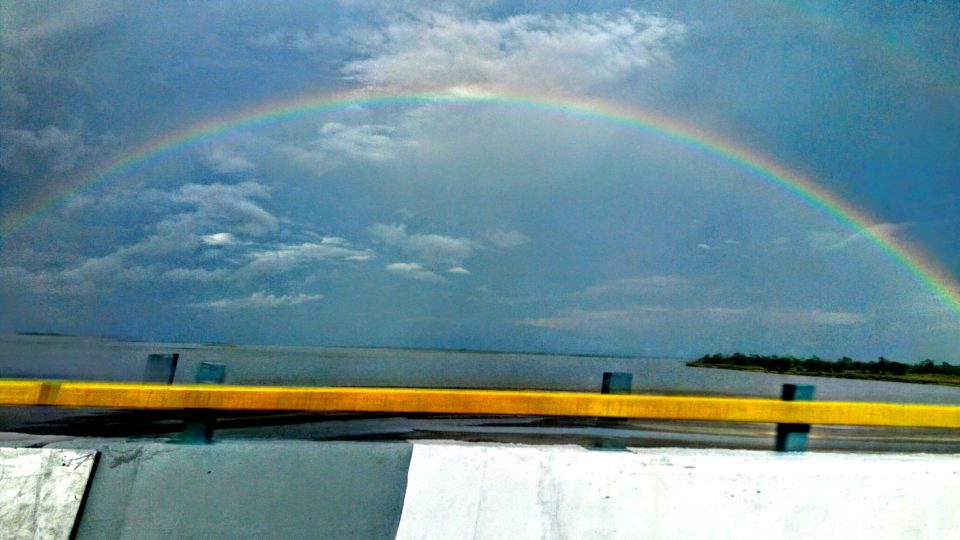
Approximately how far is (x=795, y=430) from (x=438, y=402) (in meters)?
2.00

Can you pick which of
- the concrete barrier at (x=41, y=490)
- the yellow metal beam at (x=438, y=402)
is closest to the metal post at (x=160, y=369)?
the yellow metal beam at (x=438, y=402)

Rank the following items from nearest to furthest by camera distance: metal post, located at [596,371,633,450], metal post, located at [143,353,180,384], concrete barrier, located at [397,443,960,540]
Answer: concrete barrier, located at [397,443,960,540] → metal post, located at [143,353,180,384] → metal post, located at [596,371,633,450]

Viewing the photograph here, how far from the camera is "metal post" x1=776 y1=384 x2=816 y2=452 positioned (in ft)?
12.6

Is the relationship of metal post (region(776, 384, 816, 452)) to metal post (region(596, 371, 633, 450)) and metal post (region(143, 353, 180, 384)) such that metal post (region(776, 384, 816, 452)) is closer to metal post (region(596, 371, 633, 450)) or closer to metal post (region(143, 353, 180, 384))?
metal post (region(596, 371, 633, 450))

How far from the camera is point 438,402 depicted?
355 centimetres

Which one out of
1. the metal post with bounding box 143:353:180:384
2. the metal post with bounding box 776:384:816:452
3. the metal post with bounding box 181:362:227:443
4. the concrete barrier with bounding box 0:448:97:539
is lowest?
the concrete barrier with bounding box 0:448:97:539

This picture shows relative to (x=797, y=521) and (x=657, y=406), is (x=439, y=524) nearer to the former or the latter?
(x=657, y=406)

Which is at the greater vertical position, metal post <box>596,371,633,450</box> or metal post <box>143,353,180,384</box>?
metal post <box>596,371,633,450</box>

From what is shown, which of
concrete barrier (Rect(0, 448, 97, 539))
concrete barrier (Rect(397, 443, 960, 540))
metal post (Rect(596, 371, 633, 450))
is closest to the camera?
concrete barrier (Rect(0, 448, 97, 539))

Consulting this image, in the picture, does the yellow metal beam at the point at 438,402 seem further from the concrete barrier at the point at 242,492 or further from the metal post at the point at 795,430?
the concrete barrier at the point at 242,492

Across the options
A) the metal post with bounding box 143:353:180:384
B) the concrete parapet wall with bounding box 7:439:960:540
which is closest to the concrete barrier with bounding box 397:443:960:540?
the concrete parapet wall with bounding box 7:439:960:540

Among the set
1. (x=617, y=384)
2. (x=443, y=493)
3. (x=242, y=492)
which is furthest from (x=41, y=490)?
(x=617, y=384)

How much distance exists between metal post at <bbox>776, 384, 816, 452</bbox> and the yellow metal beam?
0.05 meters

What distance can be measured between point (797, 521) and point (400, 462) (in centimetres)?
203
